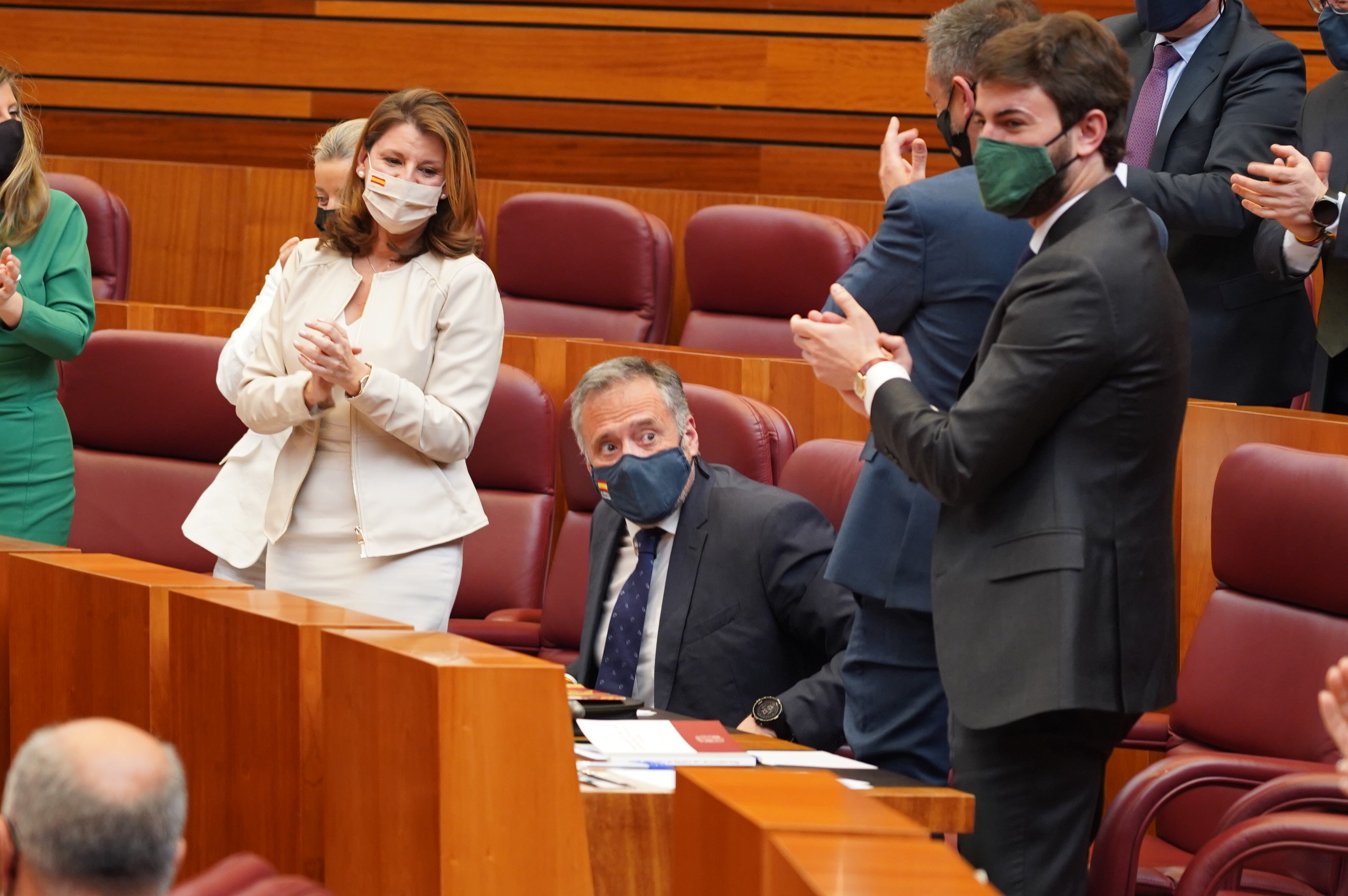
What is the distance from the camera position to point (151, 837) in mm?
1058

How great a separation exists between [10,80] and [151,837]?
76.3 inches

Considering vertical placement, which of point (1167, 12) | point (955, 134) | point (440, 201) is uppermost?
point (1167, 12)

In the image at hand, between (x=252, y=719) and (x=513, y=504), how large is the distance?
144 cm

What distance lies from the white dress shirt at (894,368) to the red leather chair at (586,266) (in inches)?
103

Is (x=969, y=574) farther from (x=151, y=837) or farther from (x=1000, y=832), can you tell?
(x=151, y=837)

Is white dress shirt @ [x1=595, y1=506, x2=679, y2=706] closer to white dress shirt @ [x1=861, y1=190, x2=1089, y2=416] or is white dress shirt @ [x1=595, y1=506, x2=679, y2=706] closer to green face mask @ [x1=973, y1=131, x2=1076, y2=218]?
white dress shirt @ [x1=861, y1=190, x2=1089, y2=416]

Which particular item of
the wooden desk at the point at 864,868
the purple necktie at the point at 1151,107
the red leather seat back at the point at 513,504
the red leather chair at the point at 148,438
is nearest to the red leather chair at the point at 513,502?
the red leather seat back at the point at 513,504

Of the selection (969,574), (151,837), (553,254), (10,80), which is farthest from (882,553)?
(553,254)

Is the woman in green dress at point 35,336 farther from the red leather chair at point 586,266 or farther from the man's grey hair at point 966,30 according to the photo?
the red leather chair at point 586,266

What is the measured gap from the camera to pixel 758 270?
4.11 meters

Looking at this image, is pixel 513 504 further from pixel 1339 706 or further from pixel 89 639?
pixel 1339 706

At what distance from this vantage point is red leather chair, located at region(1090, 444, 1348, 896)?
1.91m

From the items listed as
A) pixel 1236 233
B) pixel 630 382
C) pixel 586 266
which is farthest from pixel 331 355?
pixel 586 266

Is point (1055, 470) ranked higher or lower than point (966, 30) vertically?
lower
